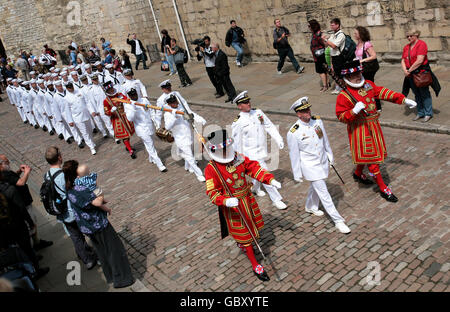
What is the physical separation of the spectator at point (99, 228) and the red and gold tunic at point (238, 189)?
4.81 feet

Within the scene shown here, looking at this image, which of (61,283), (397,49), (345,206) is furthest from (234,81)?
(61,283)

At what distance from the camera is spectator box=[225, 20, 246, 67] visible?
677 inches

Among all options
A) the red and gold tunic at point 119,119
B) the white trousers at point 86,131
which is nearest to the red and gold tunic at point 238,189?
the red and gold tunic at point 119,119

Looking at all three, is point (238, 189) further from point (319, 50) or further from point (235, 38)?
point (235, 38)

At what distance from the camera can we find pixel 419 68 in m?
8.86

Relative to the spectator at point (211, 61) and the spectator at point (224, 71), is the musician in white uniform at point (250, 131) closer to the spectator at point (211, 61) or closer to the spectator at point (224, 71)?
the spectator at point (224, 71)

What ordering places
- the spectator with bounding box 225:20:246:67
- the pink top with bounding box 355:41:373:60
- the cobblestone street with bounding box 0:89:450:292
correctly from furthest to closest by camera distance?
the spectator with bounding box 225:20:246:67, the pink top with bounding box 355:41:373:60, the cobblestone street with bounding box 0:89:450:292

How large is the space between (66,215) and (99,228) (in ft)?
2.61

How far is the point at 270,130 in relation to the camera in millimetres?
7684

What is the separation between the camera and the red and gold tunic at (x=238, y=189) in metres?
5.59

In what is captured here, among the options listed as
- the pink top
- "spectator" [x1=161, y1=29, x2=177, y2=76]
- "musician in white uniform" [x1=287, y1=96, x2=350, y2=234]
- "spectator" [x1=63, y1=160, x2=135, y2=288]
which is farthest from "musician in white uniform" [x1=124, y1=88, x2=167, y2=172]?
"spectator" [x1=161, y1=29, x2=177, y2=76]

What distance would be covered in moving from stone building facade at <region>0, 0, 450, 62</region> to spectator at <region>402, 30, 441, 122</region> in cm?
331

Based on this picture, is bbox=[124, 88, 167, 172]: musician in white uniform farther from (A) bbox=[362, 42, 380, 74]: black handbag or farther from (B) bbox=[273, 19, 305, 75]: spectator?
(B) bbox=[273, 19, 305, 75]: spectator

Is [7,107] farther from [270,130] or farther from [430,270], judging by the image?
[430,270]
